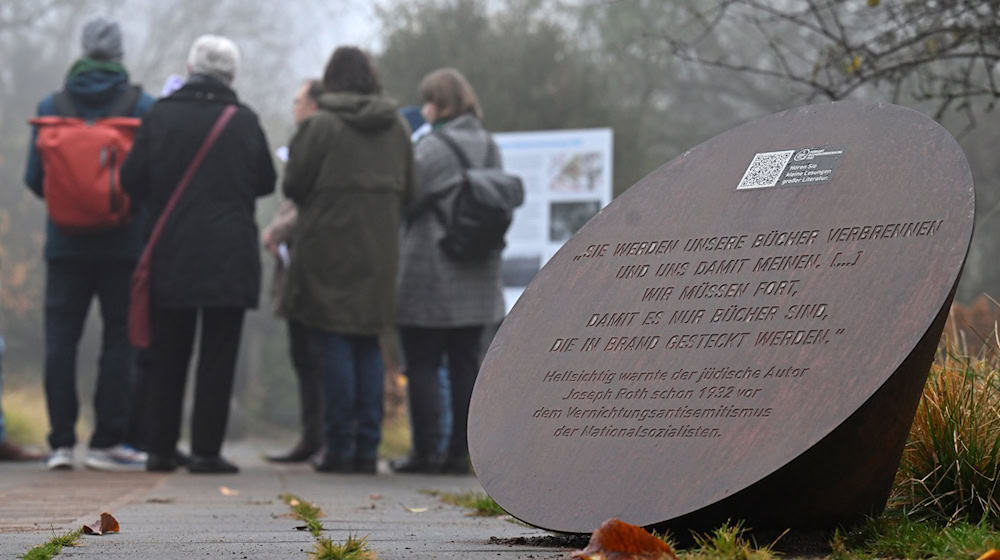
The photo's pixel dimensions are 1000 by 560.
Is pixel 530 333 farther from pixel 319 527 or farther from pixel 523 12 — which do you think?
pixel 523 12

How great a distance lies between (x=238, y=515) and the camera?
4023mm

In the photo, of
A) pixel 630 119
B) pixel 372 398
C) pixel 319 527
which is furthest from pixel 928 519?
pixel 630 119

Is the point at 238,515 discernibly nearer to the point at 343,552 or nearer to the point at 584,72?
the point at 343,552

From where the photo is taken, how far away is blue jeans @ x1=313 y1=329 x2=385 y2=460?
250 inches

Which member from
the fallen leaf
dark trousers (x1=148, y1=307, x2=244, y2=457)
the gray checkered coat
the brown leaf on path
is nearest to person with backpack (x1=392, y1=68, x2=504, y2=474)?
the gray checkered coat

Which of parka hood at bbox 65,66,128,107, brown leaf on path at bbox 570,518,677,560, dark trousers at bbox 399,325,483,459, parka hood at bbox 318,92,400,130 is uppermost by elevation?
parka hood at bbox 65,66,128,107

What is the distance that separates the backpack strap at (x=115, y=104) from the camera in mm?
6469

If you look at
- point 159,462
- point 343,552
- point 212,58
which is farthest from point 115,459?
point 343,552

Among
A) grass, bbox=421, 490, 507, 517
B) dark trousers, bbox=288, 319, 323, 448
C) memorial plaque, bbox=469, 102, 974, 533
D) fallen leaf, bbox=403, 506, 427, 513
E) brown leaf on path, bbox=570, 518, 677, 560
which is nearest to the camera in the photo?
brown leaf on path, bbox=570, 518, 677, 560

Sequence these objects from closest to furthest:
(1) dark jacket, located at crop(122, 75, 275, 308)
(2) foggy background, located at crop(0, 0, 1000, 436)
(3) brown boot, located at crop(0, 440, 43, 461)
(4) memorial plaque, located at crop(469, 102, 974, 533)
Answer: (4) memorial plaque, located at crop(469, 102, 974, 533) → (2) foggy background, located at crop(0, 0, 1000, 436) → (1) dark jacket, located at crop(122, 75, 275, 308) → (3) brown boot, located at crop(0, 440, 43, 461)

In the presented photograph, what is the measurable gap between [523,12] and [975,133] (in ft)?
18.1

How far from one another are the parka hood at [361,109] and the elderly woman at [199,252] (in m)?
0.36

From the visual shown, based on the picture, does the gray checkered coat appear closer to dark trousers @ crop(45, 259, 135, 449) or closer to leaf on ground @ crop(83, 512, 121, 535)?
dark trousers @ crop(45, 259, 135, 449)

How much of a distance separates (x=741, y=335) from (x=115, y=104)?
427 cm
